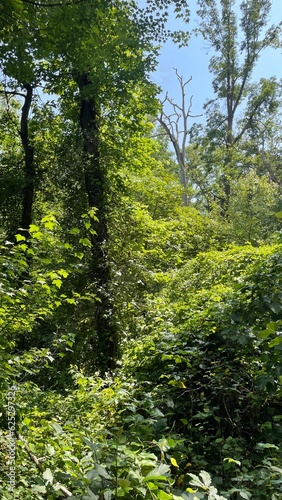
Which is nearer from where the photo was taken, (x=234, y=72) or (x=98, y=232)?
(x=98, y=232)

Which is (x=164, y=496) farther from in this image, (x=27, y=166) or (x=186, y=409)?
(x=27, y=166)

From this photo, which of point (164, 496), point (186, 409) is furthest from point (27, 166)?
point (164, 496)

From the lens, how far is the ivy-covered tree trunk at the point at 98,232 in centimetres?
685

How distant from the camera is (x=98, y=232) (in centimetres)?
737

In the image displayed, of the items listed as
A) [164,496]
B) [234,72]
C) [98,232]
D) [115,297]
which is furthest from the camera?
[234,72]

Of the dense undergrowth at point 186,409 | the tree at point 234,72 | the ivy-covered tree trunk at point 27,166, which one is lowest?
the dense undergrowth at point 186,409

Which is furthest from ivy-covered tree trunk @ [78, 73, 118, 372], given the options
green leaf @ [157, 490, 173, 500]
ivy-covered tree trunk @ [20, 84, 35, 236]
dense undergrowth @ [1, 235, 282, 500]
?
green leaf @ [157, 490, 173, 500]

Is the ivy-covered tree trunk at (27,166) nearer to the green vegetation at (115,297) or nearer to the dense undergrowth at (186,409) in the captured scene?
the green vegetation at (115,297)

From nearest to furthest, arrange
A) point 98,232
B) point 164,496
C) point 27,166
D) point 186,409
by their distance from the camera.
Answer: point 164,496 → point 186,409 → point 98,232 → point 27,166

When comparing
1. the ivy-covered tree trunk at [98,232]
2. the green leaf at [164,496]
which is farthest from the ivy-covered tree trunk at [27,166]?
the green leaf at [164,496]

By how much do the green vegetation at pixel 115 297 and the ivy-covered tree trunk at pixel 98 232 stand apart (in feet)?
0.10

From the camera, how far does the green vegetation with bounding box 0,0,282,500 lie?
7.18 feet

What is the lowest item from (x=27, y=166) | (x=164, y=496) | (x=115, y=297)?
(x=164, y=496)

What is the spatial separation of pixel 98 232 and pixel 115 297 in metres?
1.34
